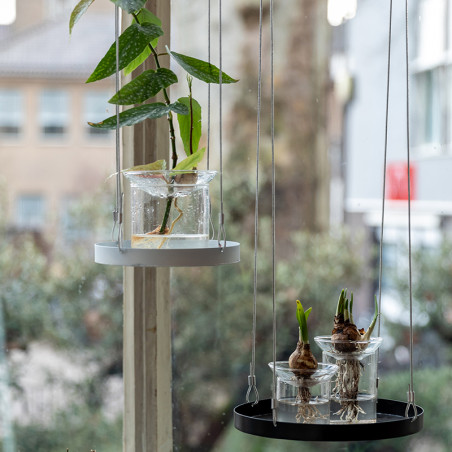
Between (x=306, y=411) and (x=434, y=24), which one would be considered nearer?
(x=306, y=411)

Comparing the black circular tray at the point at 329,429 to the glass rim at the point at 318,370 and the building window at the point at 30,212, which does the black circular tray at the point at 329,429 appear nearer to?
the glass rim at the point at 318,370

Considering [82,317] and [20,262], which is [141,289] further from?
[20,262]

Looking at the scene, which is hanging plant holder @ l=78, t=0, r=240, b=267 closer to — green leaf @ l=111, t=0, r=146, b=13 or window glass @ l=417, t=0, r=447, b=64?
green leaf @ l=111, t=0, r=146, b=13

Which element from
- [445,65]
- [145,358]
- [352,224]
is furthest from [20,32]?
[445,65]

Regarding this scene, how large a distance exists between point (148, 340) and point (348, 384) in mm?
721

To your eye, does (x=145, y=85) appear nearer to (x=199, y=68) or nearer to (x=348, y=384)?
(x=199, y=68)

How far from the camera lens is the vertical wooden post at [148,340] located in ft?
5.60

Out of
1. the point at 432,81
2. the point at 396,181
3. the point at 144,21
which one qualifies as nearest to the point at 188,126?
the point at 144,21

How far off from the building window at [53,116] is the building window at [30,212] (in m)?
0.16

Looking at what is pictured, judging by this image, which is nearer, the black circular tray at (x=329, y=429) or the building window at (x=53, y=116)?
the black circular tray at (x=329, y=429)

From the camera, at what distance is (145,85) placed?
118 centimetres

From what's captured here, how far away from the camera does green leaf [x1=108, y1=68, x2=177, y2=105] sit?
1.17m

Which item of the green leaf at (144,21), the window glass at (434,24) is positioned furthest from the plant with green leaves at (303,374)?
the window glass at (434,24)

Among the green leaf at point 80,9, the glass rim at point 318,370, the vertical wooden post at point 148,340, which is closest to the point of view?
the glass rim at point 318,370
